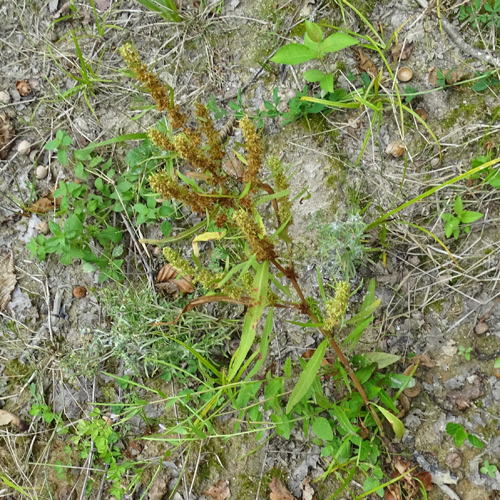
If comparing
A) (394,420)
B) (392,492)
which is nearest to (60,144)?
(394,420)

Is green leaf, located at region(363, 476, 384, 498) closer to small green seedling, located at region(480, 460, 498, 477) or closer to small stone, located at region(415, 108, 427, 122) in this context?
small green seedling, located at region(480, 460, 498, 477)

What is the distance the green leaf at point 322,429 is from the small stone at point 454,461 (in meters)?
0.68

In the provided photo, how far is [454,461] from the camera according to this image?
7.64 feet

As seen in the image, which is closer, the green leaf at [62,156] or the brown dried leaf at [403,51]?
the brown dried leaf at [403,51]

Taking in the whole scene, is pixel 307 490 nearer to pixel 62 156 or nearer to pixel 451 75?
pixel 451 75

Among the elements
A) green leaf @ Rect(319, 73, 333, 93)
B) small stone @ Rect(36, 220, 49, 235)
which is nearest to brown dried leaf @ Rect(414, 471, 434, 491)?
green leaf @ Rect(319, 73, 333, 93)

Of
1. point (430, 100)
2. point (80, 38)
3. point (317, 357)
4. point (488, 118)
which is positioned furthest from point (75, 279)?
point (488, 118)

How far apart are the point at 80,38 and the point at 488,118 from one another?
2922 mm

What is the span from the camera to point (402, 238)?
2.62 metres

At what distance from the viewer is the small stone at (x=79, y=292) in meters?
3.23

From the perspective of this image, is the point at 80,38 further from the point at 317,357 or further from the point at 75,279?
the point at 317,357

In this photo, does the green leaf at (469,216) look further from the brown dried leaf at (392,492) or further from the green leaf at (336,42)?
the brown dried leaf at (392,492)

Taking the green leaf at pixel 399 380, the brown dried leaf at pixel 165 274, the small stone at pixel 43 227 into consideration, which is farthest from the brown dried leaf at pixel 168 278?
the green leaf at pixel 399 380

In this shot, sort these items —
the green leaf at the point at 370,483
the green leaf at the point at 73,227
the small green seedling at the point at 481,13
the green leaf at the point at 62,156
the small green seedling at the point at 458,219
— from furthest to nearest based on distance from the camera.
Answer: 1. the green leaf at the point at 62,156
2. the green leaf at the point at 73,227
3. the small green seedling at the point at 481,13
4. the small green seedling at the point at 458,219
5. the green leaf at the point at 370,483
